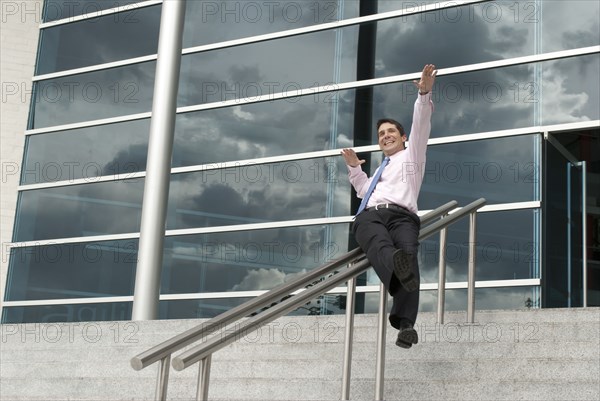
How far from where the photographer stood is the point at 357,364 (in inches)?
233

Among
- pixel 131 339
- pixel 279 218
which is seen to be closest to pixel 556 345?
pixel 131 339

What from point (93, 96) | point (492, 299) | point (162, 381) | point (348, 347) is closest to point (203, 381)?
point (162, 381)

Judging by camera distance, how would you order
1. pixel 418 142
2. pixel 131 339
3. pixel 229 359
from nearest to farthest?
pixel 418 142
pixel 229 359
pixel 131 339

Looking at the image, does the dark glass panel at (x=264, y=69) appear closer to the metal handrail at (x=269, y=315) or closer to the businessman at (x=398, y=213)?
the businessman at (x=398, y=213)

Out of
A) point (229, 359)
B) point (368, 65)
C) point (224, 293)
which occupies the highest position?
point (368, 65)

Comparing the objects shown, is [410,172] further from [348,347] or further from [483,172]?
[483,172]

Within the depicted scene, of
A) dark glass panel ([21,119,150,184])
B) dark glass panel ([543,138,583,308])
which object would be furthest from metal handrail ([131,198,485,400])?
dark glass panel ([21,119,150,184])

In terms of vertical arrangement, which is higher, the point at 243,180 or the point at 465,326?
the point at 243,180

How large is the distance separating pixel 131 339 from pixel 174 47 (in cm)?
369

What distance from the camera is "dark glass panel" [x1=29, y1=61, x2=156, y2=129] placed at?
13328 millimetres

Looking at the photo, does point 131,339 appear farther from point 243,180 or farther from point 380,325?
point 243,180

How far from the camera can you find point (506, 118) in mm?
10406

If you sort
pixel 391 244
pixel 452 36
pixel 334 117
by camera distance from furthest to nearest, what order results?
pixel 334 117 → pixel 452 36 → pixel 391 244

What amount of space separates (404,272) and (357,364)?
3.08 ft
